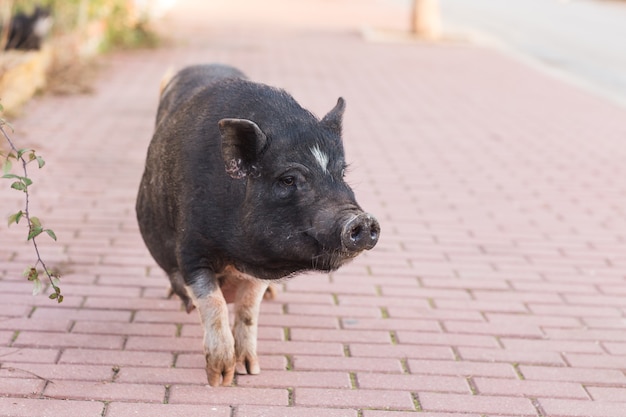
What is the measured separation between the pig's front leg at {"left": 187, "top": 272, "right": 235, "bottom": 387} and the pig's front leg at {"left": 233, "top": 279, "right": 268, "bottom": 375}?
0.75 feet

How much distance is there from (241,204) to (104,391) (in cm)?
103

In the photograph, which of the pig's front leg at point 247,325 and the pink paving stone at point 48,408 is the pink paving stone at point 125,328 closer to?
the pig's front leg at point 247,325

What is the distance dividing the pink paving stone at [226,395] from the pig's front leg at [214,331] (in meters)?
0.05

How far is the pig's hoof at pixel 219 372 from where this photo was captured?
3.95m

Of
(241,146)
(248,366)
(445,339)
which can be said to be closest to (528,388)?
(445,339)

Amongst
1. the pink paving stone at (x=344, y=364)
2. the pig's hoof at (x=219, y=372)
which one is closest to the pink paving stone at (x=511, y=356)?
the pink paving stone at (x=344, y=364)

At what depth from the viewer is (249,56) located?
16.3 meters

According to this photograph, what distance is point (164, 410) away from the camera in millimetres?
3793

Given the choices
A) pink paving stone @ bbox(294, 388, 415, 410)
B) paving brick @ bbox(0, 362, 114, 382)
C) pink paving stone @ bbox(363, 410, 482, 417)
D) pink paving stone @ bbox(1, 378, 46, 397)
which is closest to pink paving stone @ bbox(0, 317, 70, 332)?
paving brick @ bbox(0, 362, 114, 382)

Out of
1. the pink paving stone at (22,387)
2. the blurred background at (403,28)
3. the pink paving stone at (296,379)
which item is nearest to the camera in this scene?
the pink paving stone at (22,387)

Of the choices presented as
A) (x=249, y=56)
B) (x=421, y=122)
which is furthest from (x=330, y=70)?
(x=421, y=122)

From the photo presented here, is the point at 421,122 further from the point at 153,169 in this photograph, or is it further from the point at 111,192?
the point at 153,169

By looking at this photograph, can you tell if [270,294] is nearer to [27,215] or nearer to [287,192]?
[287,192]

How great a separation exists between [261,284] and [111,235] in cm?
233
